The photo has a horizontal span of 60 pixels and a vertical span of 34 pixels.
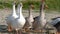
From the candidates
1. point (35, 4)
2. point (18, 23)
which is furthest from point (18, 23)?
point (35, 4)

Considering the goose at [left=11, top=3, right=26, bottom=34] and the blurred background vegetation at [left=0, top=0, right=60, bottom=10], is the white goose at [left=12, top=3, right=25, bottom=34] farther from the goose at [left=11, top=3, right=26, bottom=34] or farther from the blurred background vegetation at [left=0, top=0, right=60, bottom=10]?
the blurred background vegetation at [left=0, top=0, right=60, bottom=10]

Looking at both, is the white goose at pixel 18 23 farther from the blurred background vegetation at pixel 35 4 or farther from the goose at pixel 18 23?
the blurred background vegetation at pixel 35 4

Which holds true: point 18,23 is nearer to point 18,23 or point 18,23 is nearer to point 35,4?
point 18,23

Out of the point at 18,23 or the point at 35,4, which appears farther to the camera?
the point at 35,4

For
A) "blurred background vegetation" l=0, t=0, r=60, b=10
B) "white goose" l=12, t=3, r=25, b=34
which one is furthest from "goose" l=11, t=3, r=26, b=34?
"blurred background vegetation" l=0, t=0, r=60, b=10

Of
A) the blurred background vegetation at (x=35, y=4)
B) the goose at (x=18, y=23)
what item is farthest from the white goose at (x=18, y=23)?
the blurred background vegetation at (x=35, y=4)

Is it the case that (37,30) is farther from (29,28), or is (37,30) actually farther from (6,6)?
(6,6)

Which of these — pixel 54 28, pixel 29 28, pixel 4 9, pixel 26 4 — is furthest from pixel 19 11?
pixel 26 4

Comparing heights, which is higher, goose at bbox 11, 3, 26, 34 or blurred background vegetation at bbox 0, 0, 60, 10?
blurred background vegetation at bbox 0, 0, 60, 10

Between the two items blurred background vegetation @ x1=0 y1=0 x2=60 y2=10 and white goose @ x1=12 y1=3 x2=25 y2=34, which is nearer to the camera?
white goose @ x1=12 y1=3 x2=25 y2=34

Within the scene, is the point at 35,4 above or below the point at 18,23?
above

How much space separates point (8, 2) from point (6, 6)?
14.6 inches

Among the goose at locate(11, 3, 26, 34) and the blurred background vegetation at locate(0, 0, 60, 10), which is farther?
the blurred background vegetation at locate(0, 0, 60, 10)

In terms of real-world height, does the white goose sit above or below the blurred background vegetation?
below
